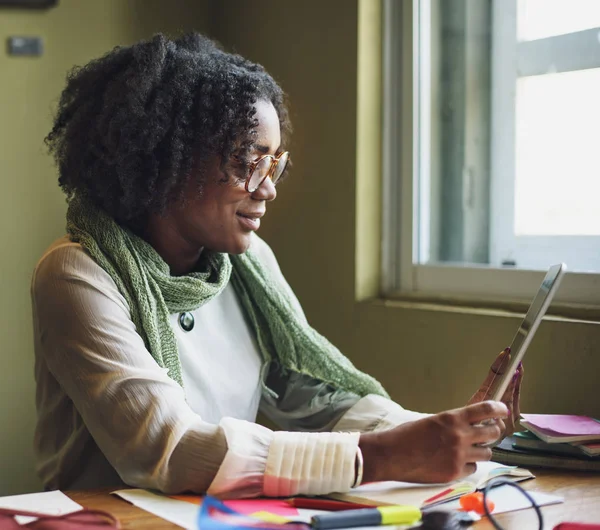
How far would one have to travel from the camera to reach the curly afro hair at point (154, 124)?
1.32 meters

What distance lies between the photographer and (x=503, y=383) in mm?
1124

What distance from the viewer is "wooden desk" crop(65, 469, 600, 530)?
36.9 inches

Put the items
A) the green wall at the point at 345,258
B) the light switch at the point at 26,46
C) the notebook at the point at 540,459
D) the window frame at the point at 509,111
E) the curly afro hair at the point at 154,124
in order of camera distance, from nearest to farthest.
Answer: the notebook at the point at 540,459 < the curly afro hair at the point at 154,124 < the green wall at the point at 345,258 < the window frame at the point at 509,111 < the light switch at the point at 26,46

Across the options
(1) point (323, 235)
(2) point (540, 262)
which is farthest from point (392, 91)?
(2) point (540, 262)

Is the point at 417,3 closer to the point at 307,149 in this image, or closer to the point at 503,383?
the point at 307,149

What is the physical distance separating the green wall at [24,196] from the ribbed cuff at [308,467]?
1264 millimetres

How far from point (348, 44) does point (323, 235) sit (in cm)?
47

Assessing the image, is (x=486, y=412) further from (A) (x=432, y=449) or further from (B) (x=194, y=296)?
(B) (x=194, y=296)

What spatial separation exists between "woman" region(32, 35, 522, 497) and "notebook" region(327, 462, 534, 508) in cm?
2

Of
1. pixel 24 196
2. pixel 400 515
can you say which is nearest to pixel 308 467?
pixel 400 515

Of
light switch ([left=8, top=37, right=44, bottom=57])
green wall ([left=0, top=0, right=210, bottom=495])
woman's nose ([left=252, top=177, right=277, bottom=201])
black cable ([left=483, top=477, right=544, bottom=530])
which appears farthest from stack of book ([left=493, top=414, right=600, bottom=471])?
light switch ([left=8, top=37, right=44, bottom=57])

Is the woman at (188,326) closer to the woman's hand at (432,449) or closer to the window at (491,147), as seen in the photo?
the woman's hand at (432,449)

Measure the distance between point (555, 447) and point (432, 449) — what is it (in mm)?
282

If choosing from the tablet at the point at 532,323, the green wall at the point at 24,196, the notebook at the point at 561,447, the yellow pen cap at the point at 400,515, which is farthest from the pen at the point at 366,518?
the green wall at the point at 24,196
